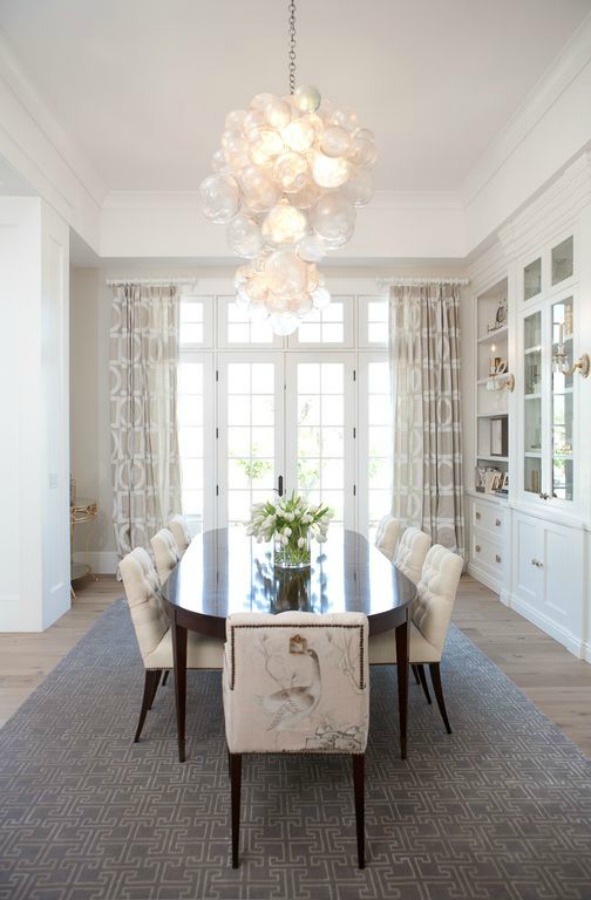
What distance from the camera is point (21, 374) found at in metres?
3.88

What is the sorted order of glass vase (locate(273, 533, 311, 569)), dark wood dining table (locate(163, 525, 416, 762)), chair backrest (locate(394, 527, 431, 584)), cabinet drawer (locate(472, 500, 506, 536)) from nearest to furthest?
dark wood dining table (locate(163, 525, 416, 762)) → glass vase (locate(273, 533, 311, 569)) → chair backrest (locate(394, 527, 431, 584)) → cabinet drawer (locate(472, 500, 506, 536))

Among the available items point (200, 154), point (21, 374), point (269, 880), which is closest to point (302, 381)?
point (200, 154)

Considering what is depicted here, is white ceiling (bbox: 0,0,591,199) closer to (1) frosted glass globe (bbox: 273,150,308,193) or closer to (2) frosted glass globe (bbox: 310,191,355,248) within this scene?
(1) frosted glass globe (bbox: 273,150,308,193)

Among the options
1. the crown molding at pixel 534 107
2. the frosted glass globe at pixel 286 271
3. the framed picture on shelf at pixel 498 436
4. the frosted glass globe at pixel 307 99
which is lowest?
the framed picture on shelf at pixel 498 436

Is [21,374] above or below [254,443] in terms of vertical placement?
above

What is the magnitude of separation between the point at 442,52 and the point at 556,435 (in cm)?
242

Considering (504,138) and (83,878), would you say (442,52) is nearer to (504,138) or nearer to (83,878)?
(504,138)

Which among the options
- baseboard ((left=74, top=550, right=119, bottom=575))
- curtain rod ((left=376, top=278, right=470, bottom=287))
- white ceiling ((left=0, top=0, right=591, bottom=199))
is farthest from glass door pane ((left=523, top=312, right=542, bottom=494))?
baseboard ((left=74, top=550, right=119, bottom=575))

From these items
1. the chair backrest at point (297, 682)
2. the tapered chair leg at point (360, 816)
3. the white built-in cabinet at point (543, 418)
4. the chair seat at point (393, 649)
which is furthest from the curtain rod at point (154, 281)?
the tapered chair leg at point (360, 816)

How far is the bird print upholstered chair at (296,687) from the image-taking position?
1.71m

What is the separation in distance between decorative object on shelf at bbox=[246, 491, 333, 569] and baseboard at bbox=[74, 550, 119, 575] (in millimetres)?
3176

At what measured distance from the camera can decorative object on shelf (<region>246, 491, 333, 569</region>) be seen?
8.79 feet

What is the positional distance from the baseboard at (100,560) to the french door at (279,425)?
1119 mm

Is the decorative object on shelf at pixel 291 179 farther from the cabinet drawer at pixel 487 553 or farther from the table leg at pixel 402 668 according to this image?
the cabinet drawer at pixel 487 553
